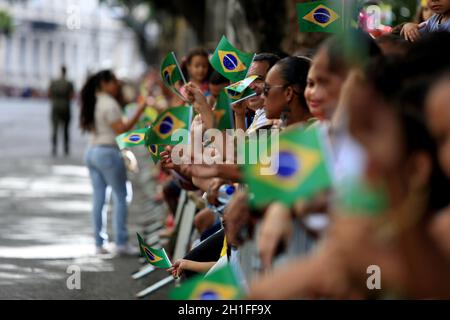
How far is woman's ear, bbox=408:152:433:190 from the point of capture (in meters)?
2.62

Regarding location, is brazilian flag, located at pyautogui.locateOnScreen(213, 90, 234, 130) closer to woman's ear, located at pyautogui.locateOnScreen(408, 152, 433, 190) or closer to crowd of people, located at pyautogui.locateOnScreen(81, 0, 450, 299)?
crowd of people, located at pyautogui.locateOnScreen(81, 0, 450, 299)

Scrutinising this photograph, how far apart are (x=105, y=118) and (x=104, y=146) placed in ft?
0.85

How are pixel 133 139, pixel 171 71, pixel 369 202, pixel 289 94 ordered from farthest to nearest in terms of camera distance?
pixel 171 71 < pixel 133 139 < pixel 289 94 < pixel 369 202

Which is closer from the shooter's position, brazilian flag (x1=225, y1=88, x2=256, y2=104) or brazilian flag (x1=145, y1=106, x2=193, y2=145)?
brazilian flag (x1=145, y1=106, x2=193, y2=145)

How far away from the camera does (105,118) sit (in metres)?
9.55

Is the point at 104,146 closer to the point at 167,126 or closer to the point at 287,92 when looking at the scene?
the point at 167,126

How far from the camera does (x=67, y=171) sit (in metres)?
19.0

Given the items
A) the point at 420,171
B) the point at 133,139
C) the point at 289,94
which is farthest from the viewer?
the point at 133,139

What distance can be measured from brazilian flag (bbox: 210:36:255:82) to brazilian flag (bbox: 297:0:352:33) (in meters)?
0.39

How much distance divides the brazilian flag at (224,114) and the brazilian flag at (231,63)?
1.54 ft

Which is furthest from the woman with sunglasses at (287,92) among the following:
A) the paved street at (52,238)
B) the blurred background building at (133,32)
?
the paved street at (52,238)

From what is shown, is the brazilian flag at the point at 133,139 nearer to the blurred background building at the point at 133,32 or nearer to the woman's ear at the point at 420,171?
the blurred background building at the point at 133,32

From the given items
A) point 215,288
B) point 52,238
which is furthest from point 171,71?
point 52,238

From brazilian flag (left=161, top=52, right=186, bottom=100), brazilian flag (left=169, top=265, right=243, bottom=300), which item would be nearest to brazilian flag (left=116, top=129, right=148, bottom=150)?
brazilian flag (left=161, top=52, right=186, bottom=100)
